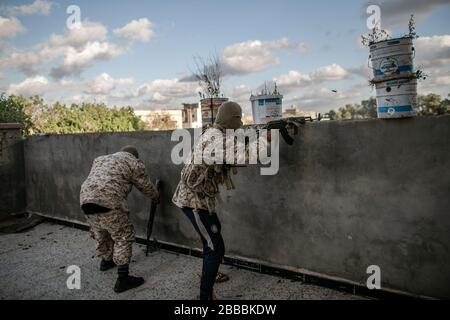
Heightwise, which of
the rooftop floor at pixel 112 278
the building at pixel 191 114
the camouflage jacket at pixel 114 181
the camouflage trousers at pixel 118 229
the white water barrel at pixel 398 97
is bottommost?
the rooftop floor at pixel 112 278

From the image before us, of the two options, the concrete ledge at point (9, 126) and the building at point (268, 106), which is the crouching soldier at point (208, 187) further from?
the concrete ledge at point (9, 126)

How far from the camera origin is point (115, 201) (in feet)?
12.4

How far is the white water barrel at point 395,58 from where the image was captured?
2.65 m

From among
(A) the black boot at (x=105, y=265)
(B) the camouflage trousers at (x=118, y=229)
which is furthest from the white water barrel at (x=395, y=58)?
(A) the black boot at (x=105, y=265)

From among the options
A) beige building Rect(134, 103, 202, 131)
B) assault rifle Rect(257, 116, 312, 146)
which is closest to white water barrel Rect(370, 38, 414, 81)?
assault rifle Rect(257, 116, 312, 146)

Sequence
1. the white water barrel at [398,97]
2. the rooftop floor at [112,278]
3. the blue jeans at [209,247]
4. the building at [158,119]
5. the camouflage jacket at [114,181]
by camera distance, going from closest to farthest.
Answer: the white water barrel at [398,97]
the blue jeans at [209,247]
the rooftop floor at [112,278]
the camouflage jacket at [114,181]
the building at [158,119]

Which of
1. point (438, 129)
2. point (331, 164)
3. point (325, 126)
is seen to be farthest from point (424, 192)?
point (325, 126)

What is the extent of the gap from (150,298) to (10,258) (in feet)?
9.00

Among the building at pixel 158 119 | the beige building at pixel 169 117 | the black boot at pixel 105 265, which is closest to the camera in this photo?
the black boot at pixel 105 265

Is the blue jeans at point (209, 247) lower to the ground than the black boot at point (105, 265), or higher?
higher

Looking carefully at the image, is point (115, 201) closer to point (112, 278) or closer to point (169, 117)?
point (112, 278)

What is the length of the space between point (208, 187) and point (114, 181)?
1.34 m

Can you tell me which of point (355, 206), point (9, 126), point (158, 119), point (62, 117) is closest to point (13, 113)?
point (62, 117)
